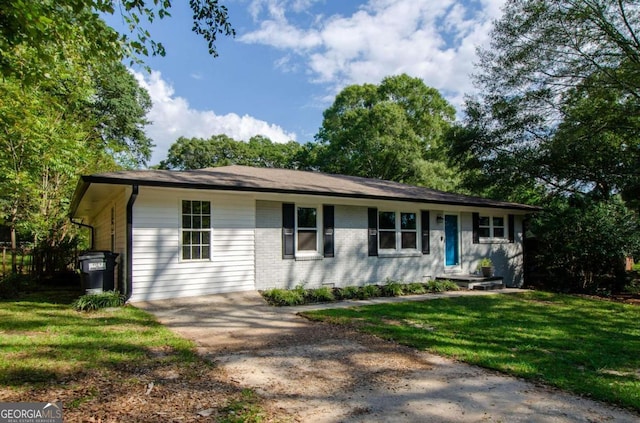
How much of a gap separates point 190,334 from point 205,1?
467 cm

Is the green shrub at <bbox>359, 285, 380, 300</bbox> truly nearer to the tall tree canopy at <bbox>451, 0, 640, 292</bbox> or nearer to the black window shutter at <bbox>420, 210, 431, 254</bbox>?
the black window shutter at <bbox>420, 210, 431, 254</bbox>

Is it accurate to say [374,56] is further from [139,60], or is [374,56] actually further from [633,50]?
[139,60]

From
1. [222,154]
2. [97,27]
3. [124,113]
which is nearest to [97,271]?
[97,27]

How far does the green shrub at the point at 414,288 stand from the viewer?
1143 centimetres

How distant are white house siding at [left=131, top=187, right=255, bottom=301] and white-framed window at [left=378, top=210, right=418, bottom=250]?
438cm

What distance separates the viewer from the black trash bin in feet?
27.7

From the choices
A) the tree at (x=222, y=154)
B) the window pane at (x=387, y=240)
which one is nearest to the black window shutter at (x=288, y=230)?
the window pane at (x=387, y=240)

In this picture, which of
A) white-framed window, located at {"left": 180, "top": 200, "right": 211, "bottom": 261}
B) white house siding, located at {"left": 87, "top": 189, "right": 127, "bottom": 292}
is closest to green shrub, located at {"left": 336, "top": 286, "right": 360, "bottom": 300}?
white-framed window, located at {"left": 180, "top": 200, "right": 211, "bottom": 261}

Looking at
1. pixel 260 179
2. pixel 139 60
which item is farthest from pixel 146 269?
pixel 139 60

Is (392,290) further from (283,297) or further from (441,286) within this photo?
(283,297)

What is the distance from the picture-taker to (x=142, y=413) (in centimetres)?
324

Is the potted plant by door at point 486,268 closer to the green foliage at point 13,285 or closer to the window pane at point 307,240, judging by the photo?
the window pane at point 307,240

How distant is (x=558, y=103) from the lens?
567 inches

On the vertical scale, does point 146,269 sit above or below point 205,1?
below
